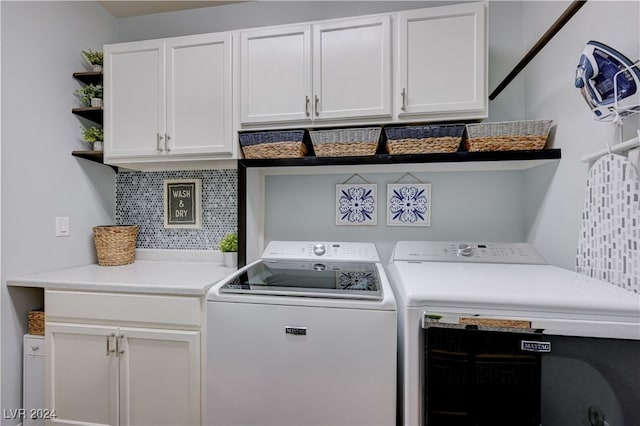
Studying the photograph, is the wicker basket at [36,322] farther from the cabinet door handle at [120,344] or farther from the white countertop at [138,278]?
the cabinet door handle at [120,344]

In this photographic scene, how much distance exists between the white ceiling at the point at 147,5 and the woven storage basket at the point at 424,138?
157 cm

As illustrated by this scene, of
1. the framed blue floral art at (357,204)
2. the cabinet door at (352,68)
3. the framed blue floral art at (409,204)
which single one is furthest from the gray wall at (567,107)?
the framed blue floral art at (357,204)

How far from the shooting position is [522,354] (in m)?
0.92

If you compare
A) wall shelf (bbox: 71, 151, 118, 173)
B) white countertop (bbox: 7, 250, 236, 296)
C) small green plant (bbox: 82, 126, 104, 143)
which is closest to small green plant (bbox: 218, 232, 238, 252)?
white countertop (bbox: 7, 250, 236, 296)

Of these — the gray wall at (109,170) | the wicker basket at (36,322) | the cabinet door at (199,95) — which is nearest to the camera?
the gray wall at (109,170)

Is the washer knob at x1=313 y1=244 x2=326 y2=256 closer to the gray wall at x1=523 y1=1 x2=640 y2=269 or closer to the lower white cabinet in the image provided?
the lower white cabinet

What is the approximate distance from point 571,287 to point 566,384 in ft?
1.05

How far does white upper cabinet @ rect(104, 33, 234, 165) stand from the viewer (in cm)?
180

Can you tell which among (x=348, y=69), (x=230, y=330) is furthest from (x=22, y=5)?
(x=230, y=330)

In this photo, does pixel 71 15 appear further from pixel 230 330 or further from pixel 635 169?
pixel 635 169

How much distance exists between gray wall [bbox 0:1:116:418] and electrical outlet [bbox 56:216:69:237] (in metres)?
0.03

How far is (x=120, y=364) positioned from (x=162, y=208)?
3.60 feet

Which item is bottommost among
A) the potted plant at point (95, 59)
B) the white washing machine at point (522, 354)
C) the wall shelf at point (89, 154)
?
the white washing machine at point (522, 354)

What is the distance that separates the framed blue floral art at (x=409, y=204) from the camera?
1948mm
